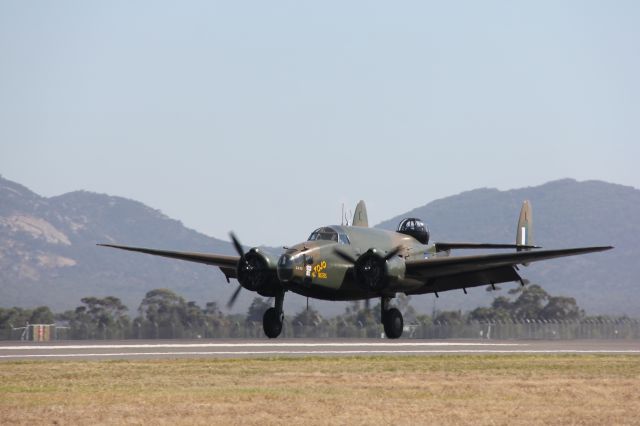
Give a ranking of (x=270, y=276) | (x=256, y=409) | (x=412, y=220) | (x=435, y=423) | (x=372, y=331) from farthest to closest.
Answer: (x=372, y=331) → (x=412, y=220) → (x=270, y=276) → (x=256, y=409) → (x=435, y=423)

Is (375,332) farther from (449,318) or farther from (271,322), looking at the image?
(449,318)

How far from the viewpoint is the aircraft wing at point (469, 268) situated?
5278 centimetres

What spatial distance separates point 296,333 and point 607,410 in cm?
9113

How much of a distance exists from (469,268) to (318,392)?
14.6 m

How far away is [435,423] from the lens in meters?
35.3

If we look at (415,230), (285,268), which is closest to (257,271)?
(285,268)

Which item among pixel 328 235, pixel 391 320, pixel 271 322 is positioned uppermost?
pixel 328 235

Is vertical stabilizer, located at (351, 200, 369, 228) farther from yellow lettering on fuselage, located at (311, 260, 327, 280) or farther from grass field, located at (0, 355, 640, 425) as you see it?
yellow lettering on fuselage, located at (311, 260, 327, 280)

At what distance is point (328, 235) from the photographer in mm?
53656

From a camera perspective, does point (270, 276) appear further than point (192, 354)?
No

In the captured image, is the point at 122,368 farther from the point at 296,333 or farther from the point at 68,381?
the point at 296,333

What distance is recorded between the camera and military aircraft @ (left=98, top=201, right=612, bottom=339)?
51062mm

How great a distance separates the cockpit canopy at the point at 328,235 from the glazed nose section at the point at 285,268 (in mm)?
3335

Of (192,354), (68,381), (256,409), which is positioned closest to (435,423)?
(256,409)
